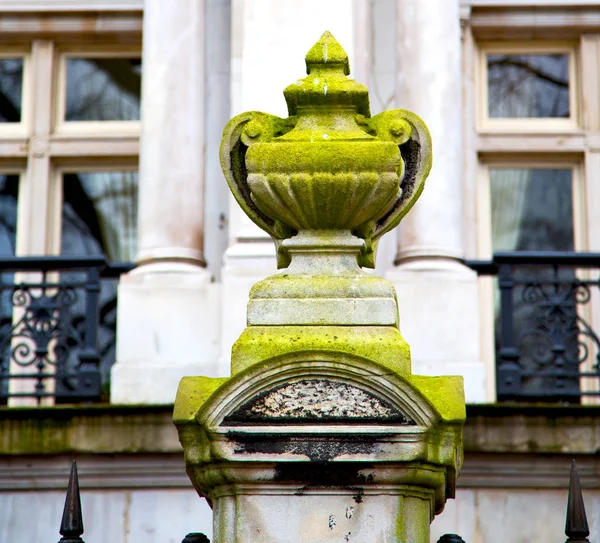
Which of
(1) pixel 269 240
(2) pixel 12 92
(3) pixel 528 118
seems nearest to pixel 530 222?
(3) pixel 528 118

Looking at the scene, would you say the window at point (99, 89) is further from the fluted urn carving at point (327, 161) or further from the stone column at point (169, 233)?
the fluted urn carving at point (327, 161)

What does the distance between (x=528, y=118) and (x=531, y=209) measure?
82cm

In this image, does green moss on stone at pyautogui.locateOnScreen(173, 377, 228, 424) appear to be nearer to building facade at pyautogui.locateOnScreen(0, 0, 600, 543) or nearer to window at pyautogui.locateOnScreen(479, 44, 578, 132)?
building facade at pyautogui.locateOnScreen(0, 0, 600, 543)

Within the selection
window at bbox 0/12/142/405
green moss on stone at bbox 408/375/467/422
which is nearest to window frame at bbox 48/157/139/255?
window at bbox 0/12/142/405

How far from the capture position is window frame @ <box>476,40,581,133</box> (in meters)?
13.7

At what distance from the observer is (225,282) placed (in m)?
11.4

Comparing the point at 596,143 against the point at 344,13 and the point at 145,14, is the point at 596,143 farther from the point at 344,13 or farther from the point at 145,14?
the point at 145,14

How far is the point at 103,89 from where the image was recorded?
14.0 metres

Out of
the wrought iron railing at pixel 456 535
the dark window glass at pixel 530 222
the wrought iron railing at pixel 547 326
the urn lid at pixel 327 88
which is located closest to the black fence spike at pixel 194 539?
the wrought iron railing at pixel 456 535

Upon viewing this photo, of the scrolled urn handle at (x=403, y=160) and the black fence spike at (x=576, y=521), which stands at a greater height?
the scrolled urn handle at (x=403, y=160)

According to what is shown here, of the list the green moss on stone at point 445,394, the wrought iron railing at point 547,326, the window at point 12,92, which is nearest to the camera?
the green moss on stone at point 445,394

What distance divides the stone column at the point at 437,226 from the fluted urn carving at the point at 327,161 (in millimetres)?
4982

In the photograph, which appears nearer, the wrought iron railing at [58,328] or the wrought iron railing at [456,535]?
the wrought iron railing at [456,535]

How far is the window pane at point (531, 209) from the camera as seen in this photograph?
1359 cm
